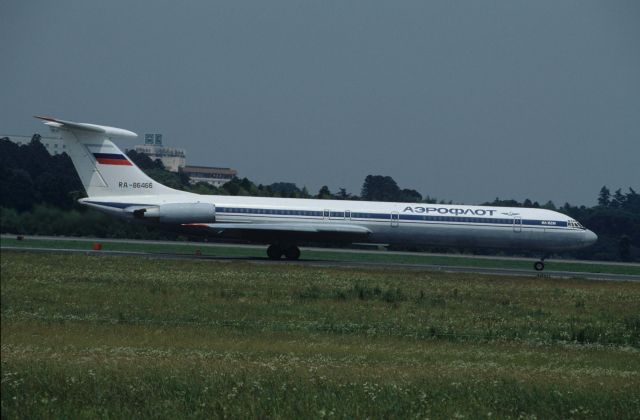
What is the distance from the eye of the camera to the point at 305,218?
2222 inches

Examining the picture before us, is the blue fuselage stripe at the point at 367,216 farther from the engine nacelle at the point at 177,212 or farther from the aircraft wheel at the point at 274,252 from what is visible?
the aircraft wheel at the point at 274,252

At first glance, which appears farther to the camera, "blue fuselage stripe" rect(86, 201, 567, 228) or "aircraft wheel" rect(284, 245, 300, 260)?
"aircraft wheel" rect(284, 245, 300, 260)

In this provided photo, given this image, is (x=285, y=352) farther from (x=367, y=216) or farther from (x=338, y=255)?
(x=338, y=255)

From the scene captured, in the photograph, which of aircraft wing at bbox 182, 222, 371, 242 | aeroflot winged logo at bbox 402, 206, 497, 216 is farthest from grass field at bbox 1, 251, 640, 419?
aeroflot winged logo at bbox 402, 206, 497, 216

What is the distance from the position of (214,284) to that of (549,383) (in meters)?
17.2

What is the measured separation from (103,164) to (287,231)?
11.2 meters

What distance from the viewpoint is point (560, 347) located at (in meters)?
22.7

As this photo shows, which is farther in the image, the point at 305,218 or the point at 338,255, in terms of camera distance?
the point at 338,255

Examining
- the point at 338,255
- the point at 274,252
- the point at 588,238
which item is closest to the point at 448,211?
the point at 588,238

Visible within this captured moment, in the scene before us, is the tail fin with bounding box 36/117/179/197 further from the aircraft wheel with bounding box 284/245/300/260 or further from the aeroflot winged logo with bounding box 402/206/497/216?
the aeroflot winged logo with bounding box 402/206/497/216

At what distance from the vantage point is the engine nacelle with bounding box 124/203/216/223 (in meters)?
53.0

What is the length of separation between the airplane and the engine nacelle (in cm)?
6

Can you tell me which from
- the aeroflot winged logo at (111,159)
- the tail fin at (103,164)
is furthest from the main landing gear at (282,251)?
the aeroflot winged logo at (111,159)

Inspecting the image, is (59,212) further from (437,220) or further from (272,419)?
(437,220)
